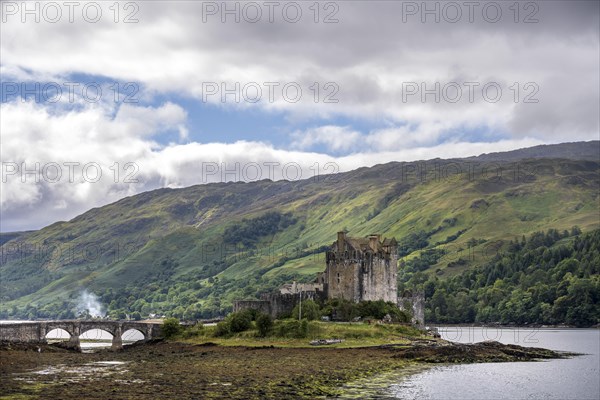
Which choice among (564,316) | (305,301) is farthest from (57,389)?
(564,316)

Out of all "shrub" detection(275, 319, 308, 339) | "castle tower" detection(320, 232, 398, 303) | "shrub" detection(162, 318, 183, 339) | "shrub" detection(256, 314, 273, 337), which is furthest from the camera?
"shrub" detection(162, 318, 183, 339)

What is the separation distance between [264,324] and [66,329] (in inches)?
1477

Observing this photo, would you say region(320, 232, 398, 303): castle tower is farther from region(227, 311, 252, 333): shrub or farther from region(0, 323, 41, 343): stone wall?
region(0, 323, 41, 343): stone wall

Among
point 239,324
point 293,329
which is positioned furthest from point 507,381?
point 239,324

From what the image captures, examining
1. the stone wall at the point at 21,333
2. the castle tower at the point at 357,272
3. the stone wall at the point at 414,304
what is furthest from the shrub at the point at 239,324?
the stone wall at the point at 21,333

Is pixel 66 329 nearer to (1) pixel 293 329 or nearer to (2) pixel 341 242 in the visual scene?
(1) pixel 293 329

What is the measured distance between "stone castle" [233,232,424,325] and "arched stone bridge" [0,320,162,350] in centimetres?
1806

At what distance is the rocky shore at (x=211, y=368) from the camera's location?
62.7 metres

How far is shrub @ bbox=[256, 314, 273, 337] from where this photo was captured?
10338cm

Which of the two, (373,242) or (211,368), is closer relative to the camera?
(211,368)

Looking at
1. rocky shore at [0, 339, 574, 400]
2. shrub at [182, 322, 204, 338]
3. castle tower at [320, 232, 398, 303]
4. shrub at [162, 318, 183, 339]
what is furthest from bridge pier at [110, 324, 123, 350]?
castle tower at [320, 232, 398, 303]

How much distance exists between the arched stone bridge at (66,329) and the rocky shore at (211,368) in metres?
5.62

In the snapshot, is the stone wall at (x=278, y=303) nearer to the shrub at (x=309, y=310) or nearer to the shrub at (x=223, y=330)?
the shrub at (x=309, y=310)

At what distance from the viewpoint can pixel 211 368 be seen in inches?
3130
